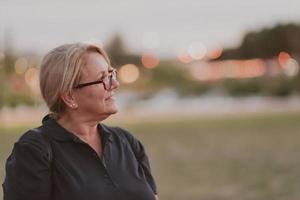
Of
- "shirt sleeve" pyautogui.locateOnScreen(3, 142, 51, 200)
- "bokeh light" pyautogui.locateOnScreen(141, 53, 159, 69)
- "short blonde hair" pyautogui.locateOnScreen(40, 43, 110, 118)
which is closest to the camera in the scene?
"shirt sleeve" pyautogui.locateOnScreen(3, 142, 51, 200)

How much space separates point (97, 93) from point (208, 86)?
50654mm

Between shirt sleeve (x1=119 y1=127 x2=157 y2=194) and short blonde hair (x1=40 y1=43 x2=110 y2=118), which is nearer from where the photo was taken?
short blonde hair (x1=40 y1=43 x2=110 y2=118)

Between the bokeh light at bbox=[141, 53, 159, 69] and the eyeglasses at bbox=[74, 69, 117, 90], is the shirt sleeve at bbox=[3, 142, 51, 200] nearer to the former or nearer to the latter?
the eyeglasses at bbox=[74, 69, 117, 90]

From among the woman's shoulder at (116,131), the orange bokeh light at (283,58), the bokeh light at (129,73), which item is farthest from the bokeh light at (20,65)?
the woman's shoulder at (116,131)

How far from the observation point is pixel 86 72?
2.90 metres

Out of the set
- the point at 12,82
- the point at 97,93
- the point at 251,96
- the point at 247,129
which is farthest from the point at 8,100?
the point at 97,93

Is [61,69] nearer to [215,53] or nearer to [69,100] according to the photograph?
[69,100]

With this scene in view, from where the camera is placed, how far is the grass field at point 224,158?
11.1 m

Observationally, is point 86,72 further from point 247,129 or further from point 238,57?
point 238,57

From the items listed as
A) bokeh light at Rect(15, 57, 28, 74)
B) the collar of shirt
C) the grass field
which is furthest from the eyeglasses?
bokeh light at Rect(15, 57, 28, 74)

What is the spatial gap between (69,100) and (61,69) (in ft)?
0.52

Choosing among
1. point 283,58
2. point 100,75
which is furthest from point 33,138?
point 283,58

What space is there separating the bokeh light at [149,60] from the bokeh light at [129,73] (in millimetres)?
1242

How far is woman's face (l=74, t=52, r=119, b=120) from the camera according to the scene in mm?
2912
